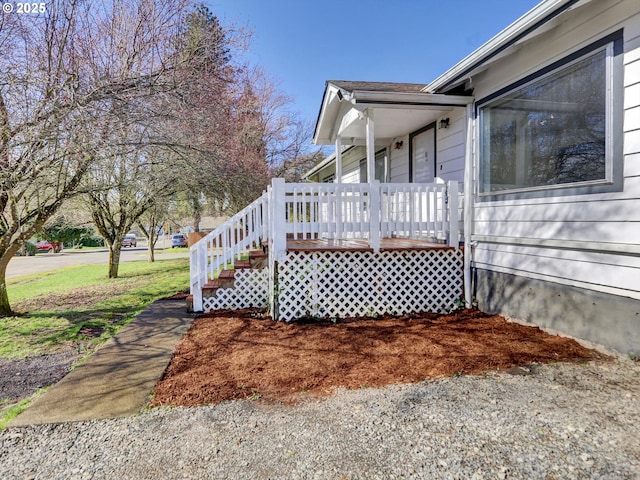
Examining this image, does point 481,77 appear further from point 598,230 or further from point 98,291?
point 98,291

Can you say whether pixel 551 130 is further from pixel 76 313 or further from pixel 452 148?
pixel 76 313

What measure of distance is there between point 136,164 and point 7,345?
14.6 ft

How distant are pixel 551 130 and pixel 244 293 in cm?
479

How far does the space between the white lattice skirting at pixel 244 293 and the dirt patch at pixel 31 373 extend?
6.66 ft

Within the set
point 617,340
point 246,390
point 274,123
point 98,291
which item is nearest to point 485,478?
point 246,390

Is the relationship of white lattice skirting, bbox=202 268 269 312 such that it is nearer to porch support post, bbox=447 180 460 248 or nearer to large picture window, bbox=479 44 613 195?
porch support post, bbox=447 180 460 248

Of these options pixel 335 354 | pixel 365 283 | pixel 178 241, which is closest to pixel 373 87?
pixel 365 283

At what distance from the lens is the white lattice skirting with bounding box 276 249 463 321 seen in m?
5.45

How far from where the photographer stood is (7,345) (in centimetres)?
477

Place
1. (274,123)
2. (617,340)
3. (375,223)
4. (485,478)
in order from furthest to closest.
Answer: (274,123), (375,223), (617,340), (485,478)

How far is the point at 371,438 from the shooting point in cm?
241

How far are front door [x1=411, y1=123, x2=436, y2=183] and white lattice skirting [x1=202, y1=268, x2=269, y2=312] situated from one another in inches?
144

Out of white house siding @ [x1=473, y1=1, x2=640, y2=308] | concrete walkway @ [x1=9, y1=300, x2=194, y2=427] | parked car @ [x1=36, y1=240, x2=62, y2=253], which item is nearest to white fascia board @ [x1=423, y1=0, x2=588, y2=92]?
white house siding @ [x1=473, y1=1, x2=640, y2=308]

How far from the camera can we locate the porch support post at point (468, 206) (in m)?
5.65
